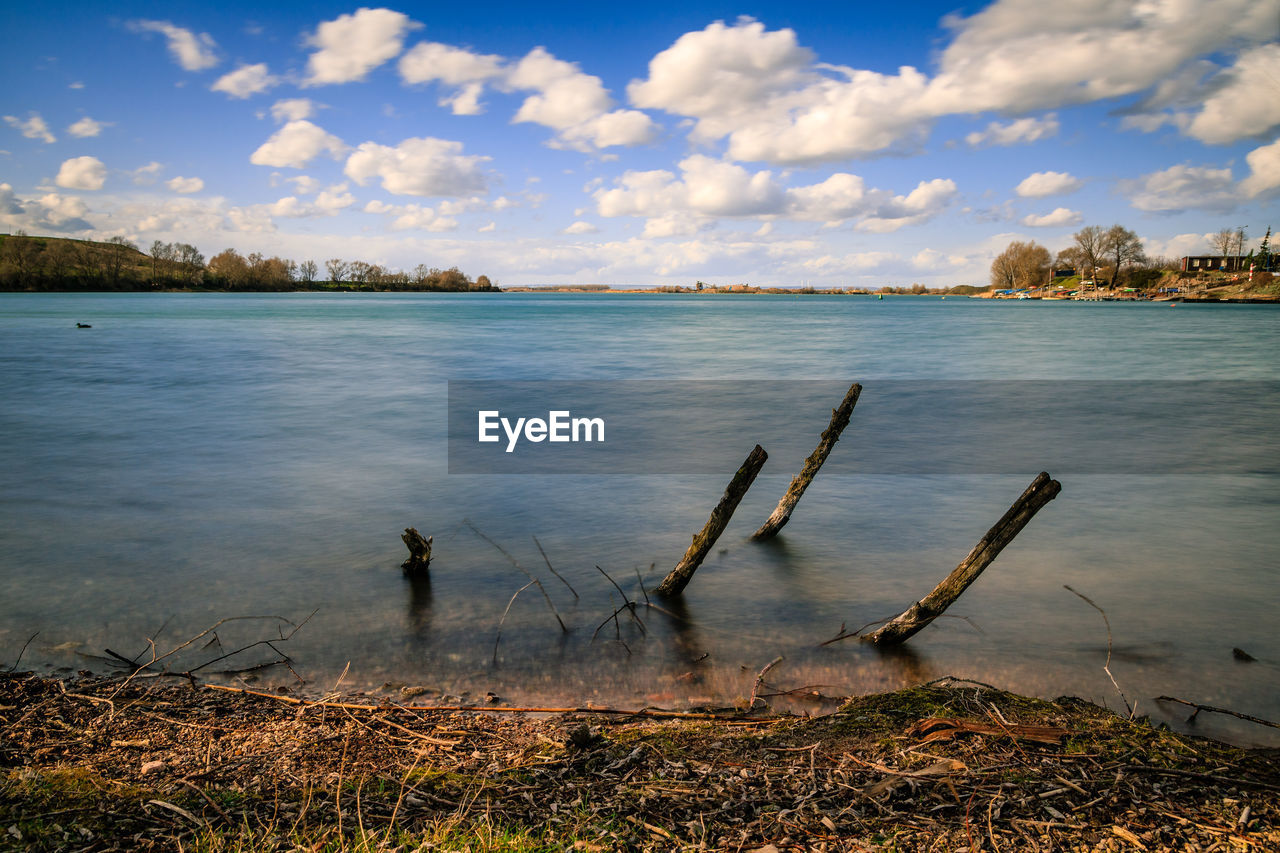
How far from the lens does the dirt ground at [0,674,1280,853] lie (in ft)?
10.2

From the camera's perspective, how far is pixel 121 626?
21.5ft

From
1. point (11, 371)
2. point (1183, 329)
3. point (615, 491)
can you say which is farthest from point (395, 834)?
point (1183, 329)

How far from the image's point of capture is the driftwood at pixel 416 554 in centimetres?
758

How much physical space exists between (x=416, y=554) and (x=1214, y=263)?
181m

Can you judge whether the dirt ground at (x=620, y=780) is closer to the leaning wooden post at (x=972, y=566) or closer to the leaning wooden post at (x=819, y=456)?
the leaning wooden post at (x=972, y=566)

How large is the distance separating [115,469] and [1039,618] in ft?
47.4

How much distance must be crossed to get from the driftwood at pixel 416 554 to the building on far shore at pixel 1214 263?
6704 inches

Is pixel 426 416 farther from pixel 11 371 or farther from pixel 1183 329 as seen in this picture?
pixel 1183 329

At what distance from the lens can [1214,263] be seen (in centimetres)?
14212
